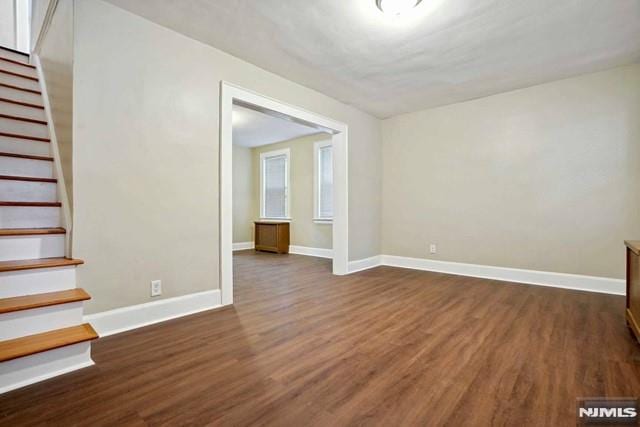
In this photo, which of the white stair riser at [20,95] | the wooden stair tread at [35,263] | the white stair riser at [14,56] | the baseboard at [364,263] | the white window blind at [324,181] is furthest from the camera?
the white window blind at [324,181]

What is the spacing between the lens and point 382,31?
2.45 metres

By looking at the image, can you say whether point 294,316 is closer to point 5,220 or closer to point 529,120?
point 5,220

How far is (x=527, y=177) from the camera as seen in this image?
12.0 ft

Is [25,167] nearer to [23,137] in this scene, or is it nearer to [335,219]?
[23,137]

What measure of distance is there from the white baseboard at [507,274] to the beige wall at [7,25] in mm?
6120

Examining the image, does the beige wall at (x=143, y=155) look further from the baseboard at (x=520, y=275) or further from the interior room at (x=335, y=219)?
the baseboard at (x=520, y=275)

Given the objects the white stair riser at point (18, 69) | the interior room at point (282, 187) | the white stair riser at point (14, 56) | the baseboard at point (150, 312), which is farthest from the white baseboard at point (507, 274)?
the white stair riser at point (14, 56)

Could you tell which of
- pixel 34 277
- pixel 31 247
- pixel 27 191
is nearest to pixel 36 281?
pixel 34 277

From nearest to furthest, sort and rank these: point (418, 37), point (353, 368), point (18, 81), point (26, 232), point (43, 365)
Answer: point (43, 365)
point (353, 368)
point (26, 232)
point (418, 37)
point (18, 81)

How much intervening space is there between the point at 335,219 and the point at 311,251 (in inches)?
79.2

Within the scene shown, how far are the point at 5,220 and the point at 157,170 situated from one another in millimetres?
1009

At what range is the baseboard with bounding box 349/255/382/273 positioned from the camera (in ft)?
14.1

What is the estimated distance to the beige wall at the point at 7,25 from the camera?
432cm

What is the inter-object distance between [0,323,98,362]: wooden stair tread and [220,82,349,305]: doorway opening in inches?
46.4
